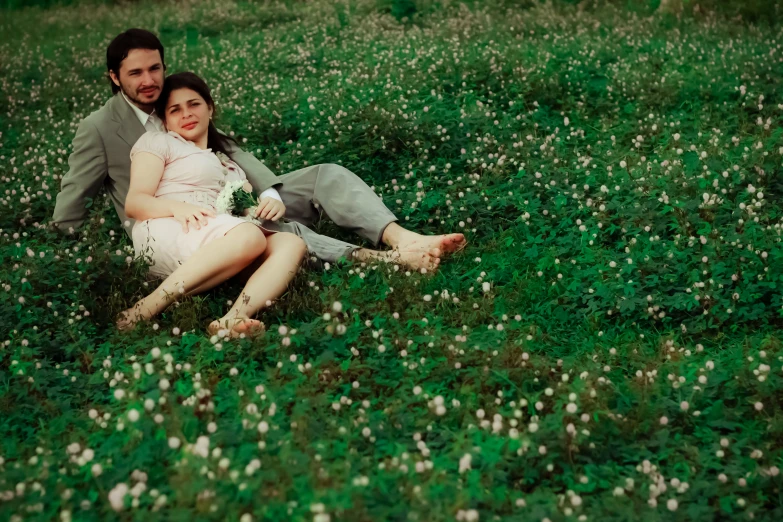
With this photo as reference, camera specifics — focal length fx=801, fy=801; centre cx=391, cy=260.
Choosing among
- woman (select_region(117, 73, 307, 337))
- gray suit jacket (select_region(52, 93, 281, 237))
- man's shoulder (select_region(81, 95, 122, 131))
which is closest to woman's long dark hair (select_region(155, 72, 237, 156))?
woman (select_region(117, 73, 307, 337))

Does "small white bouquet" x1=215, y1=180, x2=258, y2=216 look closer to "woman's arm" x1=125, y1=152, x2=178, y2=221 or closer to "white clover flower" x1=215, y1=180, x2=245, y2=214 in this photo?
"white clover flower" x1=215, y1=180, x2=245, y2=214

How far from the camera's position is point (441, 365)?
5.08 meters

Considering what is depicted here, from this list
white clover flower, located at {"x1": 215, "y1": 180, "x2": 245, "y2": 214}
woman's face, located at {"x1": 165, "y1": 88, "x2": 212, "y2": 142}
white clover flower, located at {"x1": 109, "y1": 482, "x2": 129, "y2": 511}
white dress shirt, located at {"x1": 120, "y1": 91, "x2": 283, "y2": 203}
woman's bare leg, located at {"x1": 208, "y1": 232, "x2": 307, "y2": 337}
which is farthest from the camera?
white dress shirt, located at {"x1": 120, "y1": 91, "x2": 283, "y2": 203}

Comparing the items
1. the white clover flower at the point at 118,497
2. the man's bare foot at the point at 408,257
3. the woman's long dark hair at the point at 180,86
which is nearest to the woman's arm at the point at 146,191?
the woman's long dark hair at the point at 180,86

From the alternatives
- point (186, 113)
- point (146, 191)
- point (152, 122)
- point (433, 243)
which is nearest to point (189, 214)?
point (146, 191)

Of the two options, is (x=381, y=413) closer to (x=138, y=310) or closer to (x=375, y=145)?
(x=138, y=310)

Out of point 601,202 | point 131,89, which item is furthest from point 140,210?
point 601,202

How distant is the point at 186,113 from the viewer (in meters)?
6.57

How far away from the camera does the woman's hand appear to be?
20.0 ft

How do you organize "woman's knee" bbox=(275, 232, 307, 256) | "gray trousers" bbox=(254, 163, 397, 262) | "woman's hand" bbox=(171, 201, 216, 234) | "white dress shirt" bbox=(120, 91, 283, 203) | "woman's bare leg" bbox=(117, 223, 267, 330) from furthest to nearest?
"gray trousers" bbox=(254, 163, 397, 262), "white dress shirt" bbox=(120, 91, 283, 203), "woman's knee" bbox=(275, 232, 307, 256), "woman's hand" bbox=(171, 201, 216, 234), "woman's bare leg" bbox=(117, 223, 267, 330)

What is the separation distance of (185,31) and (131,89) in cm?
1037

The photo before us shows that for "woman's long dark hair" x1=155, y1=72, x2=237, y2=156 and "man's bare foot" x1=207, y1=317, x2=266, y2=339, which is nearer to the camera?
"man's bare foot" x1=207, y1=317, x2=266, y2=339

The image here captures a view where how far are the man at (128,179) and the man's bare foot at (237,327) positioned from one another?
3.68ft

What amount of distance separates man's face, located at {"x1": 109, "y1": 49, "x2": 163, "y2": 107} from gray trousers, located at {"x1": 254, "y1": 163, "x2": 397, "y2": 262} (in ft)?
4.29
